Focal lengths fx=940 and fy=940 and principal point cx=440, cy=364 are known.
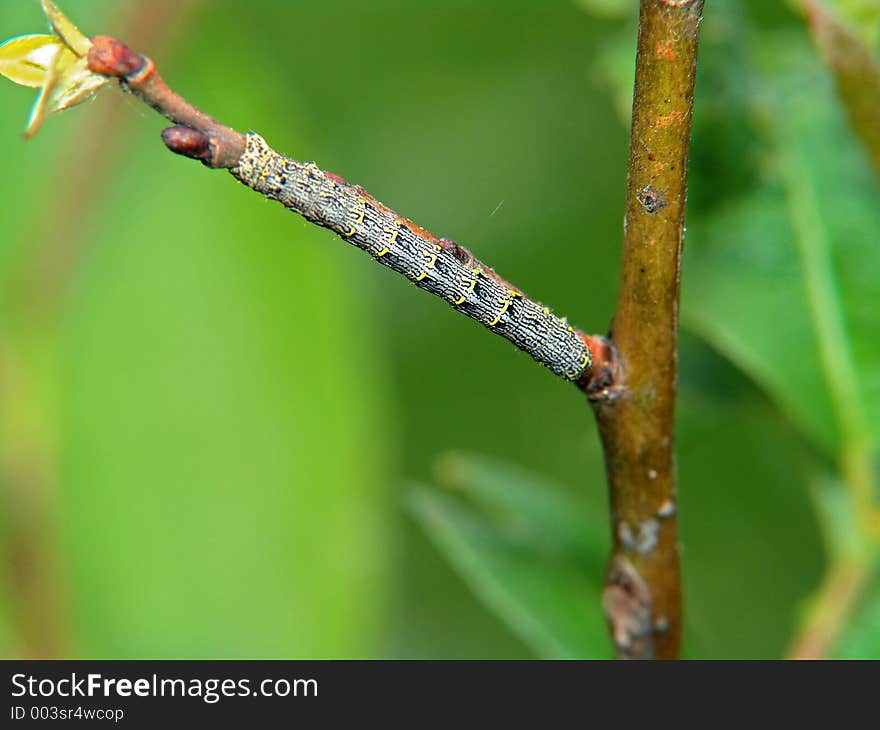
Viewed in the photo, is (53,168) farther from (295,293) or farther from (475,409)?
(475,409)

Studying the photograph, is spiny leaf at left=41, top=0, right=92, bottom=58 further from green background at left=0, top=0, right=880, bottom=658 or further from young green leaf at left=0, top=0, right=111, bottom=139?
green background at left=0, top=0, right=880, bottom=658

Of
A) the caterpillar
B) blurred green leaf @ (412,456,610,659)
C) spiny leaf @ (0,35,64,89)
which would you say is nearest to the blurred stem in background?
blurred green leaf @ (412,456,610,659)

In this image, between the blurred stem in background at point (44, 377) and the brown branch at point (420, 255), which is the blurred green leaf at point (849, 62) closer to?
the brown branch at point (420, 255)

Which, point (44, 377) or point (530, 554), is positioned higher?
point (44, 377)

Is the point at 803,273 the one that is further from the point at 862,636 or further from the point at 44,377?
the point at 44,377

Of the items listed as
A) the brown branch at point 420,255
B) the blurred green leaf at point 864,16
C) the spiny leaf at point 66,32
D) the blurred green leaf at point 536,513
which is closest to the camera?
the spiny leaf at point 66,32

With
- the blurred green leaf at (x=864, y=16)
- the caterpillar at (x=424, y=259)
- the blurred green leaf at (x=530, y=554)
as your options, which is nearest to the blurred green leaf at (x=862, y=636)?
the blurred green leaf at (x=530, y=554)

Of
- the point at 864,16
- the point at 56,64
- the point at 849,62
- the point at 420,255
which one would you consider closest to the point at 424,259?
the point at 420,255
